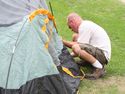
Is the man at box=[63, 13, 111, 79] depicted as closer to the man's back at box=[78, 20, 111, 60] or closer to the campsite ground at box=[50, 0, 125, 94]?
the man's back at box=[78, 20, 111, 60]

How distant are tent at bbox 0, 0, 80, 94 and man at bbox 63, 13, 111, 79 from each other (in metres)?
0.97

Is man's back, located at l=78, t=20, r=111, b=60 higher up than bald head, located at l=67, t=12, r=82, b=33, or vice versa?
bald head, located at l=67, t=12, r=82, b=33

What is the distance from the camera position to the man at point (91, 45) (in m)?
6.40

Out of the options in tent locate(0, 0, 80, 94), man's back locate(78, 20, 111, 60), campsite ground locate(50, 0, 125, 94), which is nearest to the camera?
tent locate(0, 0, 80, 94)

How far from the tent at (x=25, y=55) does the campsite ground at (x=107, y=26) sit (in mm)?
853

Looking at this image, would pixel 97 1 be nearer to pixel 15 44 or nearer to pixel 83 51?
pixel 83 51

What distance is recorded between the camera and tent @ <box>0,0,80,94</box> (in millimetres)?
5102

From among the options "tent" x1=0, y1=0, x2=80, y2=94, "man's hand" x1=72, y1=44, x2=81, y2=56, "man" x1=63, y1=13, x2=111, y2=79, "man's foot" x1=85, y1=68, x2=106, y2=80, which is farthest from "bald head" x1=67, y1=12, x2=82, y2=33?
"tent" x1=0, y1=0, x2=80, y2=94

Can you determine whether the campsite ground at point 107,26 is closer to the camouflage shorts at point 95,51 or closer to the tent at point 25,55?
the camouflage shorts at point 95,51

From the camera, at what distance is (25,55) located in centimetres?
518

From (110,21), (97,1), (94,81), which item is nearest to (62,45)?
(94,81)

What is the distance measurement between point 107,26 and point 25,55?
4242 mm

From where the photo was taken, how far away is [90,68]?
6.77 m

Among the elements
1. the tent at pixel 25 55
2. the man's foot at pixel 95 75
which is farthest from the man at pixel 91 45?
the tent at pixel 25 55
